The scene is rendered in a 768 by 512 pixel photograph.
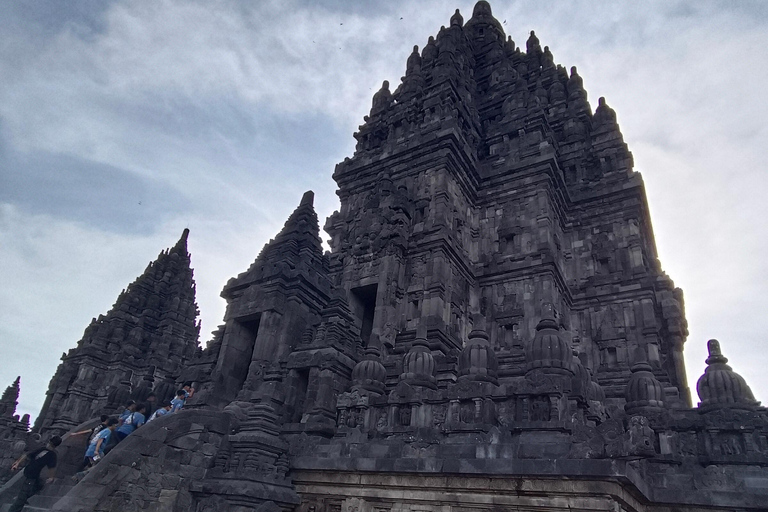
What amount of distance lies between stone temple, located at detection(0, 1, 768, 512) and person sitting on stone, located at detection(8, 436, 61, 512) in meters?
0.28

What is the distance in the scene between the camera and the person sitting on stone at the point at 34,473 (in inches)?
399

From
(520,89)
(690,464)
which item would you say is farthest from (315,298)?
(520,89)

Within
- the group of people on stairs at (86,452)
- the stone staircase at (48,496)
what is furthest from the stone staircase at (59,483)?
the group of people on stairs at (86,452)

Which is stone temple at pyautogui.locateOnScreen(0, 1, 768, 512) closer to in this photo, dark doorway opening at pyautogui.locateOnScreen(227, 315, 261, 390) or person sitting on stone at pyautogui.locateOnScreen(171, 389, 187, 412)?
dark doorway opening at pyautogui.locateOnScreen(227, 315, 261, 390)

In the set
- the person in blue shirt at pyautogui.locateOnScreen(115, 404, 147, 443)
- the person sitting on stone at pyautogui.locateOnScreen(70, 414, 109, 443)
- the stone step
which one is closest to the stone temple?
the stone step

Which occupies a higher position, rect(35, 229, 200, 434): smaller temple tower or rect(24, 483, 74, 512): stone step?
rect(35, 229, 200, 434): smaller temple tower

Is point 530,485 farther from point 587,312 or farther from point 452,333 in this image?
point 587,312

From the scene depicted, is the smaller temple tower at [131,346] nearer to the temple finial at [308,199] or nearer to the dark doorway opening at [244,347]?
the dark doorway opening at [244,347]

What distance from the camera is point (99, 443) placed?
36.4 feet

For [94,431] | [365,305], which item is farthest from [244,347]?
[365,305]

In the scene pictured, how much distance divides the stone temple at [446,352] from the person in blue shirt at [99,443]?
0.75 meters

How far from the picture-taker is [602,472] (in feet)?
29.0

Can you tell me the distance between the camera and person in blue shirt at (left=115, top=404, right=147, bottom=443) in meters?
11.6

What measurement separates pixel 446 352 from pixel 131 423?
10828 millimetres
